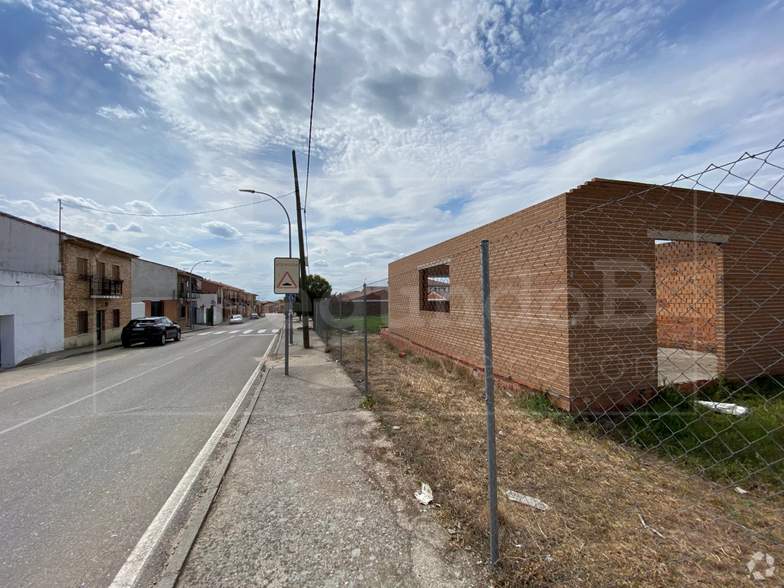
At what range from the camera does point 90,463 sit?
13.7ft

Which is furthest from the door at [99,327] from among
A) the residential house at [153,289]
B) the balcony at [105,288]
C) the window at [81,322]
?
the residential house at [153,289]

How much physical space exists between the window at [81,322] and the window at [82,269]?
1.78 meters

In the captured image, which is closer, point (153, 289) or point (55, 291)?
point (55, 291)

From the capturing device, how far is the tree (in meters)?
46.9

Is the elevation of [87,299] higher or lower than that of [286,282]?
lower

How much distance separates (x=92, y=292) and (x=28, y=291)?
16.6 ft

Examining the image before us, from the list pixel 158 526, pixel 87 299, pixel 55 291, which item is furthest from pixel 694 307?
pixel 87 299

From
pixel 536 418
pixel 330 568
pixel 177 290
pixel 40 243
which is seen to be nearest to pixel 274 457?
pixel 330 568

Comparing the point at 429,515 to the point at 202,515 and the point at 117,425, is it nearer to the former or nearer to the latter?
the point at 202,515

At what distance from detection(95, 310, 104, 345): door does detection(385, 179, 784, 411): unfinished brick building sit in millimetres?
22630

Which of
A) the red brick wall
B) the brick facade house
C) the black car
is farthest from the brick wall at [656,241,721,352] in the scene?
the brick facade house

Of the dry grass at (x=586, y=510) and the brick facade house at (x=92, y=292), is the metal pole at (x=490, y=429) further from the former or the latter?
the brick facade house at (x=92, y=292)

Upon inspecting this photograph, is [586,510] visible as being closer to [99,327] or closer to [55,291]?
[55,291]

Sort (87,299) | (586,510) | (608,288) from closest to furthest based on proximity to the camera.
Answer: (586,510) < (608,288) < (87,299)
